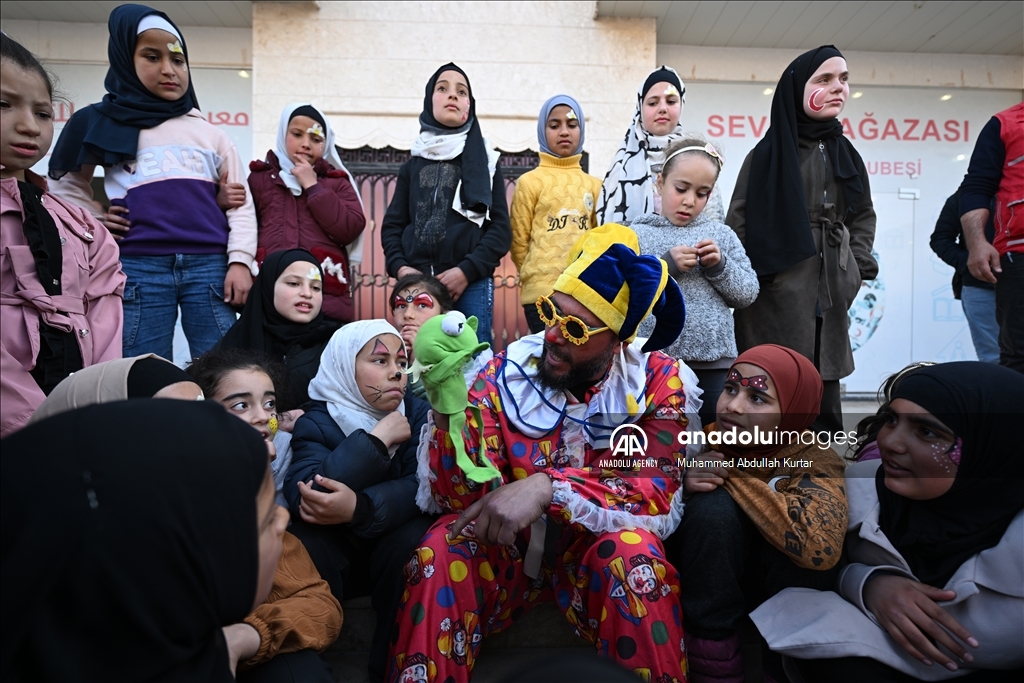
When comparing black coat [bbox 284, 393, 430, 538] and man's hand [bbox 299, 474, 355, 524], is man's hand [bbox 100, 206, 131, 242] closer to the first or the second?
black coat [bbox 284, 393, 430, 538]

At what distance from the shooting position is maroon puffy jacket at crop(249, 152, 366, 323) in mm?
3535

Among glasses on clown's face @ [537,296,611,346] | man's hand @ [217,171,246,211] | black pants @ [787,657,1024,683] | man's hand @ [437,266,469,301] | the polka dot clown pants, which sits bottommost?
black pants @ [787,657,1024,683]

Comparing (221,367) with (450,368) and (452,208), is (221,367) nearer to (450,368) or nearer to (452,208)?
(450,368)

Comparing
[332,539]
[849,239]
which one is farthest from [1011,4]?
[332,539]

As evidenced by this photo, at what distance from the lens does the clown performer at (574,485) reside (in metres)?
1.90

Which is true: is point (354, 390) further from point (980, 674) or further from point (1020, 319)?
point (1020, 319)

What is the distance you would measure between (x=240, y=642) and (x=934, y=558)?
1947 millimetres

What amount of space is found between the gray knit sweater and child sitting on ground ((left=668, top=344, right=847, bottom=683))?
591 millimetres

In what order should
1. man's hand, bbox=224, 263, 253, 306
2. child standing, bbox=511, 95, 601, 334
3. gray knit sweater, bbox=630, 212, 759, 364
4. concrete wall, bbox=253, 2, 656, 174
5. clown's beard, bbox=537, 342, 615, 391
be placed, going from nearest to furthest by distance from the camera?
clown's beard, bbox=537, 342, 615, 391 → gray knit sweater, bbox=630, 212, 759, 364 → man's hand, bbox=224, 263, 253, 306 → child standing, bbox=511, 95, 601, 334 → concrete wall, bbox=253, 2, 656, 174

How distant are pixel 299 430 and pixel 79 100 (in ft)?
20.5

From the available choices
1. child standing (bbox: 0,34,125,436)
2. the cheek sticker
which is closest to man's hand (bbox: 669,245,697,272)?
the cheek sticker

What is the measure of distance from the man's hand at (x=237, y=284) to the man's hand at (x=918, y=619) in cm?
291

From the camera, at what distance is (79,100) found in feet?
22.3

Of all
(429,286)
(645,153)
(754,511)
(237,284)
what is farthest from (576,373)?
(237,284)
